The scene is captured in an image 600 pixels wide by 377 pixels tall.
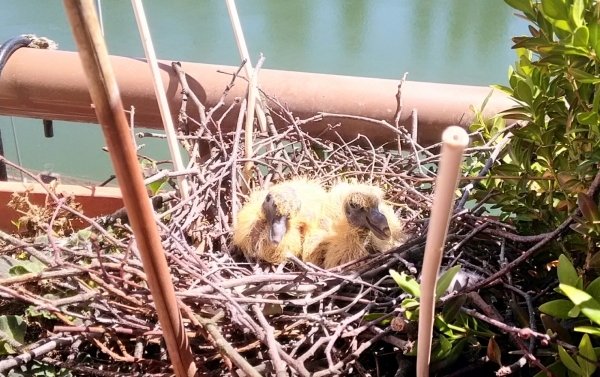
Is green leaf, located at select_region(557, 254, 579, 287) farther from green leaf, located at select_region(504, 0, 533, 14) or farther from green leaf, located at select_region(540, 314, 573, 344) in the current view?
green leaf, located at select_region(504, 0, 533, 14)

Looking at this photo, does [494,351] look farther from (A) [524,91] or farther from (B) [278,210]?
(B) [278,210]

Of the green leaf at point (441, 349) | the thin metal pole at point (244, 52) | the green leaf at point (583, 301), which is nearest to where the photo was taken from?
the green leaf at point (583, 301)

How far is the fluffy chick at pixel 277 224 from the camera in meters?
0.81

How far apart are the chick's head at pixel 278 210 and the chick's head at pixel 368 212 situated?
9 cm

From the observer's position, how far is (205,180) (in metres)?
0.88

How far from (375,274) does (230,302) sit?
0.71 ft

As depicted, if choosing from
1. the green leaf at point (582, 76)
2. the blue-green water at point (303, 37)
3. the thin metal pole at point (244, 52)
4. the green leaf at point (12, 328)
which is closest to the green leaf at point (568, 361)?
the green leaf at point (582, 76)

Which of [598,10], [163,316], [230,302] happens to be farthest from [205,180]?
[598,10]

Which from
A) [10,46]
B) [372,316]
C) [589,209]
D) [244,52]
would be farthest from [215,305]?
[10,46]

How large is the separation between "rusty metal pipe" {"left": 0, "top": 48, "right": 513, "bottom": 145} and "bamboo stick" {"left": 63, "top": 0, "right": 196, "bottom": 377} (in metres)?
0.65

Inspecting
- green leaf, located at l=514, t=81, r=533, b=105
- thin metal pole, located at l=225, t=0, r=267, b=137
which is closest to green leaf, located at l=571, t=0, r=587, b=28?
green leaf, located at l=514, t=81, r=533, b=105

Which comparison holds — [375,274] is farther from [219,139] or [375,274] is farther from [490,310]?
[219,139]

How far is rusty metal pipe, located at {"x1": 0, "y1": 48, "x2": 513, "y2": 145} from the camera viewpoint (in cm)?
99

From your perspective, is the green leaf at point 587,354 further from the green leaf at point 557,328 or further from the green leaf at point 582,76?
the green leaf at point 582,76
